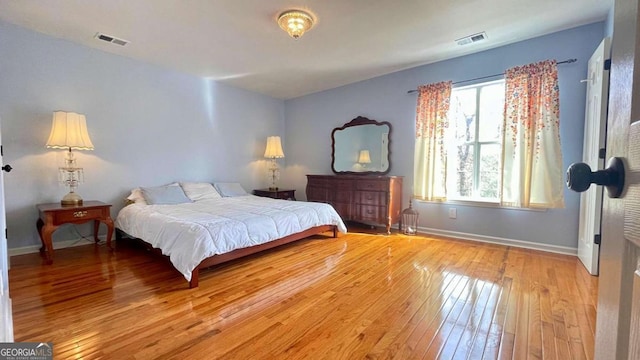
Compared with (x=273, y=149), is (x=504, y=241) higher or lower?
lower

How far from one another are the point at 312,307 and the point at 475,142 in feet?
10.6

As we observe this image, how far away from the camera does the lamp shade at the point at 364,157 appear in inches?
189

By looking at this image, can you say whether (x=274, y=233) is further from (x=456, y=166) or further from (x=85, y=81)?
(x=85, y=81)

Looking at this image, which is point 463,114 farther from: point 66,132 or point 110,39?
point 66,132

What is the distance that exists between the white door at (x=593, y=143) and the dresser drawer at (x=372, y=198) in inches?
86.2

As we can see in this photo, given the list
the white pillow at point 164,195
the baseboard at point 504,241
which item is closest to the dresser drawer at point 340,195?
the baseboard at point 504,241

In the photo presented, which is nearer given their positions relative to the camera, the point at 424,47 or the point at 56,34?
the point at 56,34

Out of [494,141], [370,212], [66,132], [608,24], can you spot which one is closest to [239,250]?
[370,212]

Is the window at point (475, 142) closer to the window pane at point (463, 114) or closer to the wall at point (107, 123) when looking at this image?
the window pane at point (463, 114)

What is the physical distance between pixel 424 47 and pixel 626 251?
365cm

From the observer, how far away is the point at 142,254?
10.4ft

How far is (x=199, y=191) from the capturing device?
4199 mm

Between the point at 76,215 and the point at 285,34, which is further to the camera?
the point at 285,34

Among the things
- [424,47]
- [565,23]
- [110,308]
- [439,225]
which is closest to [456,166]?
[439,225]
